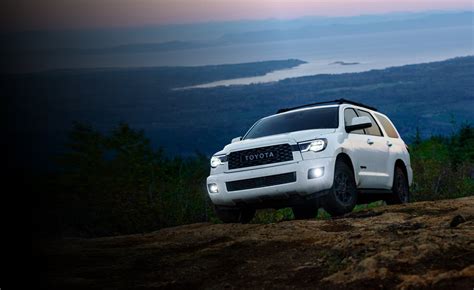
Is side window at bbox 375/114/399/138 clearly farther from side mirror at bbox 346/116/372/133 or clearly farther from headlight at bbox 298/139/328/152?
headlight at bbox 298/139/328/152

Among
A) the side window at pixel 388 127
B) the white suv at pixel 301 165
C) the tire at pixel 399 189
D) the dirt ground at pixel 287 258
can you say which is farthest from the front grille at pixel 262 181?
the side window at pixel 388 127

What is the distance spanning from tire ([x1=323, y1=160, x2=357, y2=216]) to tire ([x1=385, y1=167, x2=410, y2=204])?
6.56ft

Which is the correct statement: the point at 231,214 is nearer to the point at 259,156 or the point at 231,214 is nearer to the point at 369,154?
the point at 259,156

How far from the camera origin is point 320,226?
9.12 m

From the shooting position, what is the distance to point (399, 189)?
13219 mm

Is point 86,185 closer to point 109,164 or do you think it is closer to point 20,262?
point 109,164

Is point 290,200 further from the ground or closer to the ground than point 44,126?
closer to the ground

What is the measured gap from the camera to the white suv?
34.8 feet

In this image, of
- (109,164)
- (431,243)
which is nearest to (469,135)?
(109,164)

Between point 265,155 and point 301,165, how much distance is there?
0.56m

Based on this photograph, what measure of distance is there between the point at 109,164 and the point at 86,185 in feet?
10.2

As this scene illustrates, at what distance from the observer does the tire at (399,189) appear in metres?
13.1

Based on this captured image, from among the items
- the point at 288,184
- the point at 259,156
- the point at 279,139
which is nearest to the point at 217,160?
the point at 259,156

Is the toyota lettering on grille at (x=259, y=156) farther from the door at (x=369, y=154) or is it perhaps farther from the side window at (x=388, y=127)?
the side window at (x=388, y=127)
